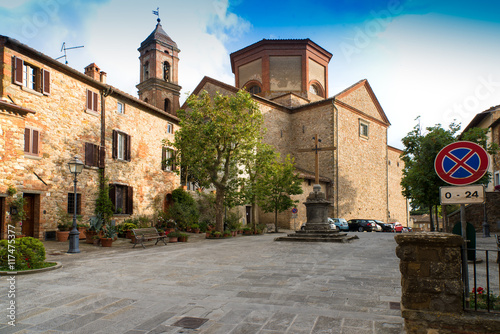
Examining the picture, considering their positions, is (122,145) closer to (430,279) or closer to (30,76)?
(30,76)

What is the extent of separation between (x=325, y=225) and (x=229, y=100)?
8.03 metres

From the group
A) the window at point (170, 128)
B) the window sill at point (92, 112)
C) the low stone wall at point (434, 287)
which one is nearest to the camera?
the low stone wall at point (434, 287)

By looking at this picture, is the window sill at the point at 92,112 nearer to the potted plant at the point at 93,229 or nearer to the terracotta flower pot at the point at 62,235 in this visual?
the potted plant at the point at 93,229

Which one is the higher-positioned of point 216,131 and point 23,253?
point 216,131

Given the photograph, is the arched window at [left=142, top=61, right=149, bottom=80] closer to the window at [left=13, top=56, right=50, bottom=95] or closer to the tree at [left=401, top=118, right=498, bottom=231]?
the window at [left=13, top=56, right=50, bottom=95]

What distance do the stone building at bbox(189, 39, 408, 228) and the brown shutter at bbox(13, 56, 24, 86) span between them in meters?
17.5

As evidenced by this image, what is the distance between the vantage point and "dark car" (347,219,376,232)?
94.1 feet

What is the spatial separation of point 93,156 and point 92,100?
9.22ft

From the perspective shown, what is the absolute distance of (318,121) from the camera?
32250 mm

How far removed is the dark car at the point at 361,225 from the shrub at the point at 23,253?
24.9m

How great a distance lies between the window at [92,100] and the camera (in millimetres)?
17703

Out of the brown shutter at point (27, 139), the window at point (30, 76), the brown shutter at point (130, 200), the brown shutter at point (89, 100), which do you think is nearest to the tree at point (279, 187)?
the brown shutter at point (130, 200)

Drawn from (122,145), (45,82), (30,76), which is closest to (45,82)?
(45,82)

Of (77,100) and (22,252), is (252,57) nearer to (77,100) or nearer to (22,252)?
(77,100)
